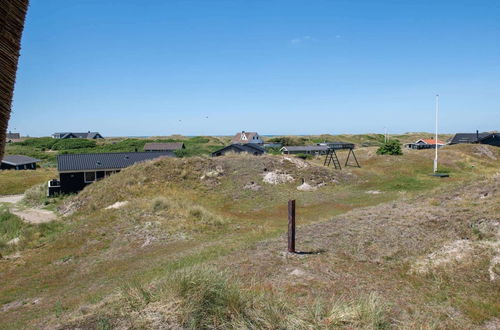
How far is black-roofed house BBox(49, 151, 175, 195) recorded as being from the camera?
3597 cm

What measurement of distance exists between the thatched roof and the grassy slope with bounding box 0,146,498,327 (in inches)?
189

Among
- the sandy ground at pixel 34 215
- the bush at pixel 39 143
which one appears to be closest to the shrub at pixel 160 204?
the sandy ground at pixel 34 215

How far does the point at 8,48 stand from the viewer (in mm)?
2201

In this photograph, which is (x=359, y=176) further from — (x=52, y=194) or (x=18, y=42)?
(x=18, y=42)

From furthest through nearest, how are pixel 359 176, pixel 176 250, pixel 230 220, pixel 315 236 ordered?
pixel 359 176 → pixel 230 220 → pixel 176 250 → pixel 315 236

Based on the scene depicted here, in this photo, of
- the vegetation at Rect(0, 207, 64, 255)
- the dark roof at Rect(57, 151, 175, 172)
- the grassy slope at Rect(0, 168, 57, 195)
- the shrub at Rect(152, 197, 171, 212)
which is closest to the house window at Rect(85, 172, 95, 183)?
the dark roof at Rect(57, 151, 175, 172)

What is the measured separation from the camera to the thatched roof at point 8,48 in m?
2.15

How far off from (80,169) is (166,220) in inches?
800

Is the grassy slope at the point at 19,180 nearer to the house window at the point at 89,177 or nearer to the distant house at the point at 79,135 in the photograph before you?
the house window at the point at 89,177

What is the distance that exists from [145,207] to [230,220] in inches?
252

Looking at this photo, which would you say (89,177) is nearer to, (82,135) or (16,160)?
(16,160)

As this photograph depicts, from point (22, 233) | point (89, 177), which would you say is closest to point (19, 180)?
point (89, 177)

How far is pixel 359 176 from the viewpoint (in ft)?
124

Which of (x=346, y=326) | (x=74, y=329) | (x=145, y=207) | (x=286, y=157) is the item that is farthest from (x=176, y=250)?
(x=286, y=157)
